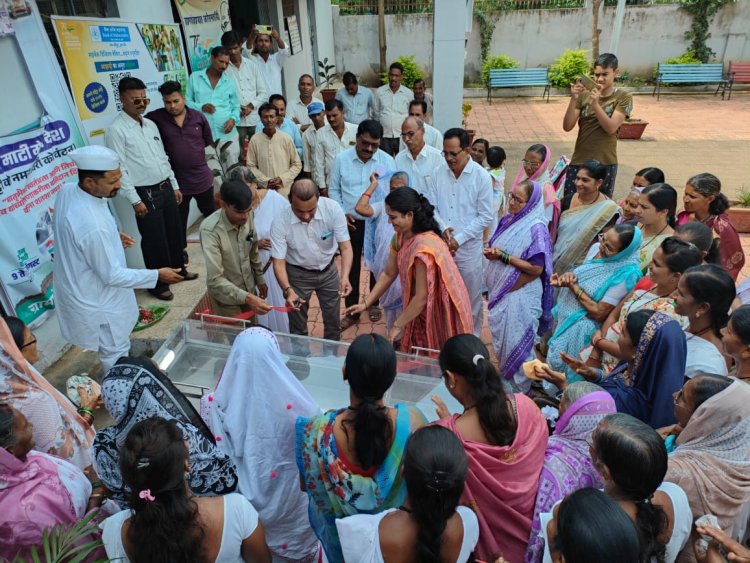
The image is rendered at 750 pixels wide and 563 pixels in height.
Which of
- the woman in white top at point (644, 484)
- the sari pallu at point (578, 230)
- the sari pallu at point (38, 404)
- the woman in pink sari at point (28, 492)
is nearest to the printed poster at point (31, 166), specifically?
the sari pallu at point (38, 404)

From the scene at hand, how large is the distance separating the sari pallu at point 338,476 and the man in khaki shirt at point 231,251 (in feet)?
4.98

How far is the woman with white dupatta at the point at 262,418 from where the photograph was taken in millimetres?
2211

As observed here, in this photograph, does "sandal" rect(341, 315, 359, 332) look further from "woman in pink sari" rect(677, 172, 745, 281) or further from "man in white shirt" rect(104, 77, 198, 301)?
"woman in pink sari" rect(677, 172, 745, 281)

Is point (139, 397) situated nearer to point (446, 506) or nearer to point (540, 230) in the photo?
point (446, 506)

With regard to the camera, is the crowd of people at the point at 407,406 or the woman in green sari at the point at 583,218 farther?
the woman in green sari at the point at 583,218

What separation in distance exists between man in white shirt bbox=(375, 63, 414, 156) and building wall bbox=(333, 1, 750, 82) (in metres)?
9.50

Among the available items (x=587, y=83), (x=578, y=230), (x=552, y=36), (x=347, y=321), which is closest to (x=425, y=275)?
(x=578, y=230)

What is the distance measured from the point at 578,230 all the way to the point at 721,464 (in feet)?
8.38

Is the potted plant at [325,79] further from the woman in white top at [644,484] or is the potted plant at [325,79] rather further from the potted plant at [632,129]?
the woman in white top at [644,484]

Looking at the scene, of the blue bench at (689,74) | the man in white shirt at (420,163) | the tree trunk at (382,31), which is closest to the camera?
the man in white shirt at (420,163)

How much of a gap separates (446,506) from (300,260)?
2.65 metres

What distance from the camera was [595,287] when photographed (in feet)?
10.9

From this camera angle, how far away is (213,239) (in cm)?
348

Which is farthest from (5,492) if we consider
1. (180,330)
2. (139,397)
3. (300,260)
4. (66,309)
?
(300,260)
